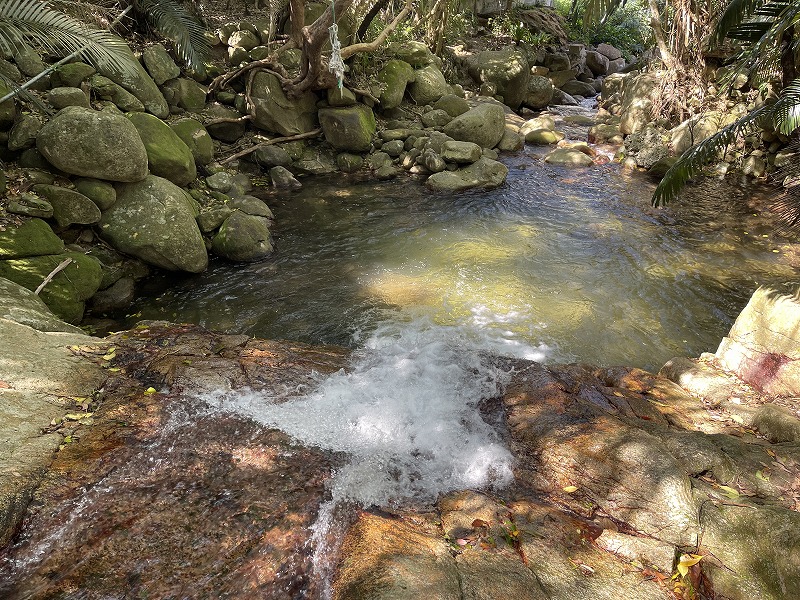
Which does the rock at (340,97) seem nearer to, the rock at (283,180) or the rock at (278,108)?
the rock at (278,108)

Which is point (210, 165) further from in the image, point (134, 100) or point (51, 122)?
point (51, 122)

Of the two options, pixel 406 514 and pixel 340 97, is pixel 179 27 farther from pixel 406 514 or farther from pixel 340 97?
pixel 406 514

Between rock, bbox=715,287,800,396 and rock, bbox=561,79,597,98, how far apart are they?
18.2 metres

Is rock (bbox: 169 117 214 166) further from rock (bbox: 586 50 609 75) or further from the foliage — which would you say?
the foliage

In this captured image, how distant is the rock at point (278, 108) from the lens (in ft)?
33.6

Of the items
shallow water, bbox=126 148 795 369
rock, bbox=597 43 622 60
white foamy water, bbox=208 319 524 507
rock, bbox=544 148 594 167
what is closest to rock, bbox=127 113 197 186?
shallow water, bbox=126 148 795 369

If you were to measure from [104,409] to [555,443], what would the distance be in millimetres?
3310

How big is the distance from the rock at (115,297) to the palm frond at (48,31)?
2.59m

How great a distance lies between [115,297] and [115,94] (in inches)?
151

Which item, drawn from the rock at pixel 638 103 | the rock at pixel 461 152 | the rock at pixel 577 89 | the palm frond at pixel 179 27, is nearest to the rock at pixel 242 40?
the palm frond at pixel 179 27

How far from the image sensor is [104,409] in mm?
3316

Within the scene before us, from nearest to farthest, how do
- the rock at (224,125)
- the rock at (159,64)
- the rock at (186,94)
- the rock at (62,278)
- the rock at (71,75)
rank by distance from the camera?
the rock at (62,278), the rock at (71,75), the rock at (159,64), the rock at (186,94), the rock at (224,125)

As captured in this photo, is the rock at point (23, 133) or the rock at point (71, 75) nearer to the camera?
the rock at point (23, 133)

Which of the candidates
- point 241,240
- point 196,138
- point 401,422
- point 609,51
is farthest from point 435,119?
point 609,51
